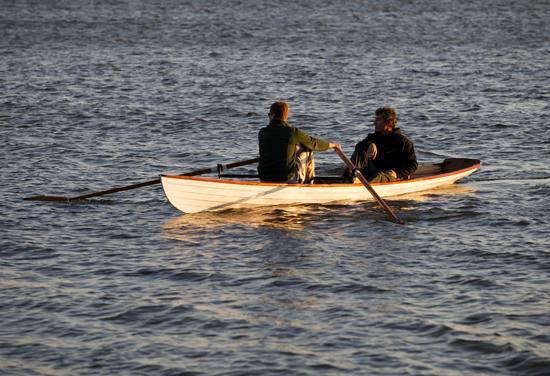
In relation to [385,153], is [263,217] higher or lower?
lower

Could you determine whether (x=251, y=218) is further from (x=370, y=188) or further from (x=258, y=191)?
(x=370, y=188)

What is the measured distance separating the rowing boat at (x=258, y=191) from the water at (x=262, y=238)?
189 millimetres

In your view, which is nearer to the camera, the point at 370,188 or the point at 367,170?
the point at 370,188

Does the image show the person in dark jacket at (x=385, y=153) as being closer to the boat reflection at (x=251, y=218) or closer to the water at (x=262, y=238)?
the water at (x=262, y=238)

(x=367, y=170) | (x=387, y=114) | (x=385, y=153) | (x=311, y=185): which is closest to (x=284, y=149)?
(x=311, y=185)

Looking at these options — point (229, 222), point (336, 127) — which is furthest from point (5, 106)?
point (229, 222)

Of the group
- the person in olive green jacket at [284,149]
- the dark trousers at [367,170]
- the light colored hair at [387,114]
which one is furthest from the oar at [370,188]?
the light colored hair at [387,114]

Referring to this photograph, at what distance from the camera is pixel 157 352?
424 inches

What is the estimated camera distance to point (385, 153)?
17328mm

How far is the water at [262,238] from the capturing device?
429 inches

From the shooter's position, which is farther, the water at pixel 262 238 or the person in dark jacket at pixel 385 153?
the person in dark jacket at pixel 385 153

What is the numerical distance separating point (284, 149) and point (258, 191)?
29.5 inches

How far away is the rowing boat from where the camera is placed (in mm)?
15648

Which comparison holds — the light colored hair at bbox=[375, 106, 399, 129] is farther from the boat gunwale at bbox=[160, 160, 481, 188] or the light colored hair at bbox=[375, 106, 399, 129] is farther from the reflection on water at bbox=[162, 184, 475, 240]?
the reflection on water at bbox=[162, 184, 475, 240]
